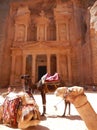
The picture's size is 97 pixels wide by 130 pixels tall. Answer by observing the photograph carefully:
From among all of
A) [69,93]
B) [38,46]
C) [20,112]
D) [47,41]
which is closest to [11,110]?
[20,112]

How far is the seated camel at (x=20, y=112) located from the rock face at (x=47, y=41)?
16420mm

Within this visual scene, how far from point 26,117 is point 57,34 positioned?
23.4 m

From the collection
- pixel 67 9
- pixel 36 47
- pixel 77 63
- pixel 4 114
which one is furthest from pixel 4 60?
pixel 4 114

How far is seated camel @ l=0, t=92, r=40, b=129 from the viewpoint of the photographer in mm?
4291

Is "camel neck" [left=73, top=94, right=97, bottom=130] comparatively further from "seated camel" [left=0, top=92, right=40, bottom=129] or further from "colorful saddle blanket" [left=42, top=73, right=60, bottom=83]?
"colorful saddle blanket" [left=42, top=73, right=60, bottom=83]

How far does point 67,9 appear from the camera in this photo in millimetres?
28125

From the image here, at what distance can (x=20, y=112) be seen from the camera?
4.59m

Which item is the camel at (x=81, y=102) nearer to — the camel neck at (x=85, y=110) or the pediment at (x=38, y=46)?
the camel neck at (x=85, y=110)

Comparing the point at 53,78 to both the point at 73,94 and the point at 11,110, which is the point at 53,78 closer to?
the point at 11,110

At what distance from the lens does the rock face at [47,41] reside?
2394 cm

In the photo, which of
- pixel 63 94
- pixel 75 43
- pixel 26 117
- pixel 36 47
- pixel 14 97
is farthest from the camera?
pixel 75 43

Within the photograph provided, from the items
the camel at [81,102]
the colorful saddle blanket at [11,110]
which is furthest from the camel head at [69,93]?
the colorful saddle blanket at [11,110]

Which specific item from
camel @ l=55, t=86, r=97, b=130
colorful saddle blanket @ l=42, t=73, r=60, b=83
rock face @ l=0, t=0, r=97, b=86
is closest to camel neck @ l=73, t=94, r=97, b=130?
camel @ l=55, t=86, r=97, b=130

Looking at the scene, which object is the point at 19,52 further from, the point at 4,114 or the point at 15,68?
the point at 4,114
